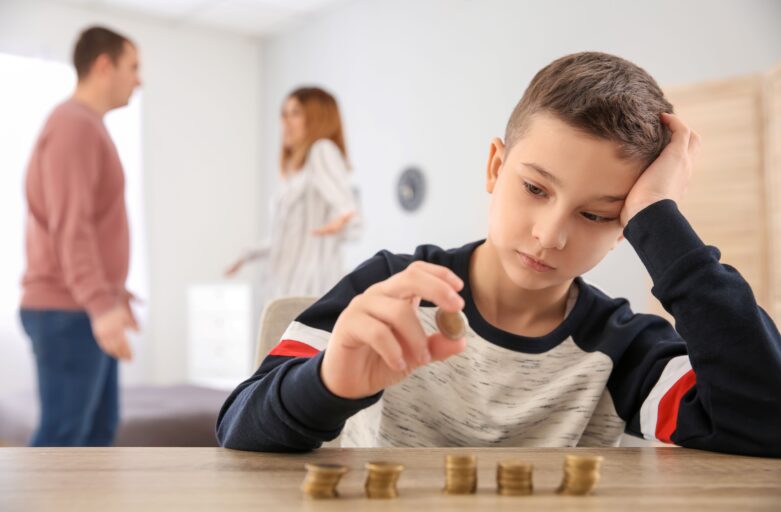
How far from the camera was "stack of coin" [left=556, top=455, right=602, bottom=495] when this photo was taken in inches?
22.5

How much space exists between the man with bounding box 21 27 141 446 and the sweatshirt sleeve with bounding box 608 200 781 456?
1.77 m

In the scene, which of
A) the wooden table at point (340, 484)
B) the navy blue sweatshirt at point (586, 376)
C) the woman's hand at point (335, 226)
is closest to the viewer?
the wooden table at point (340, 484)

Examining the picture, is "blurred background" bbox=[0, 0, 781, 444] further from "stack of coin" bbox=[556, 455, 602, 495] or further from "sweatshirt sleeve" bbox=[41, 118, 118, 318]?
"stack of coin" bbox=[556, 455, 602, 495]

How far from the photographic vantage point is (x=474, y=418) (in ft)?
3.35

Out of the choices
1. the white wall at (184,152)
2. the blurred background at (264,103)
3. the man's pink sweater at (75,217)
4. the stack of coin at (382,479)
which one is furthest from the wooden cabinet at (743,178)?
the white wall at (184,152)

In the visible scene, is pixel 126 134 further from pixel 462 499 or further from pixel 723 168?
pixel 462 499

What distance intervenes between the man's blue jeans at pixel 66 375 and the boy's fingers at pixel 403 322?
200cm

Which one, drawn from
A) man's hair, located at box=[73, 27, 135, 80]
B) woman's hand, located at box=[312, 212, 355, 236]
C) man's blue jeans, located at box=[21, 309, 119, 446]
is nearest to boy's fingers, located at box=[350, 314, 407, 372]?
man's blue jeans, located at box=[21, 309, 119, 446]

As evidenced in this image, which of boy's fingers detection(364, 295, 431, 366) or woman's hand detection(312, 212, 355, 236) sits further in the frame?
woman's hand detection(312, 212, 355, 236)

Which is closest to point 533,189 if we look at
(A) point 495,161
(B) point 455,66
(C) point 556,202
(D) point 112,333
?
(C) point 556,202

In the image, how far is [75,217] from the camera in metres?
2.37

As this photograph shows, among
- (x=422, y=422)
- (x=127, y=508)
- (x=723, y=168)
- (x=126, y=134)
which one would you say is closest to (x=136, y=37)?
(x=126, y=134)

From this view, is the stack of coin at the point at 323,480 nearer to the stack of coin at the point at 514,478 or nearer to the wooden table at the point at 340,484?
the wooden table at the point at 340,484

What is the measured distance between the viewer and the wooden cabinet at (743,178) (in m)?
3.21
